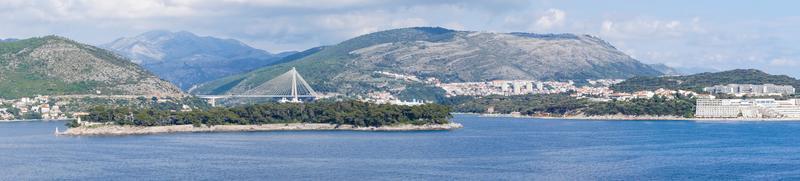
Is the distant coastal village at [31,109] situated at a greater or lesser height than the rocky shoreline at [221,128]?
greater

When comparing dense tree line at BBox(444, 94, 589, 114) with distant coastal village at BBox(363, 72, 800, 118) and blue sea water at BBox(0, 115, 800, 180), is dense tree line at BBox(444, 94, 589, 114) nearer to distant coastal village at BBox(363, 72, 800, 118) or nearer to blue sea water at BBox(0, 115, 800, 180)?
distant coastal village at BBox(363, 72, 800, 118)

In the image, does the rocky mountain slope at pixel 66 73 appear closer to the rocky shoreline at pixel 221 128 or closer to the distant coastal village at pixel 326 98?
the distant coastal village at pixel 326 98

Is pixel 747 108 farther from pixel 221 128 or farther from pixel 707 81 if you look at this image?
pixel 221 128

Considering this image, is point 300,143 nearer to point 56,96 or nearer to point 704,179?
point 704,179

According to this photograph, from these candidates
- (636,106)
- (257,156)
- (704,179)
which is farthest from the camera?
(636,106)

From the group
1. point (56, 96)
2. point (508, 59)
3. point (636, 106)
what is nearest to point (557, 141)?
point (636, 106)

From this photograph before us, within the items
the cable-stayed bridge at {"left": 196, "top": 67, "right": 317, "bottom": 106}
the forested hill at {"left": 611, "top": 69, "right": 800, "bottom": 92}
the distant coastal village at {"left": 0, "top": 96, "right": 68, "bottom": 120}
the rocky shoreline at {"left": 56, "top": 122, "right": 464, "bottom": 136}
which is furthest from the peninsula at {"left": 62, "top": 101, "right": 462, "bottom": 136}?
the forested hill at {"left": 611, "top": 69, "right": 800, "bottom": 92}

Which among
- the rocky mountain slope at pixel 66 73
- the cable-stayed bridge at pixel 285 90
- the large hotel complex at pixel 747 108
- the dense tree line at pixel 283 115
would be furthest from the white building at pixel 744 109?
the rocky mountain slope at pixel 66 73

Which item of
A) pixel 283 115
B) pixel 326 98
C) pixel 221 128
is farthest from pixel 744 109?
pixel 326 98
